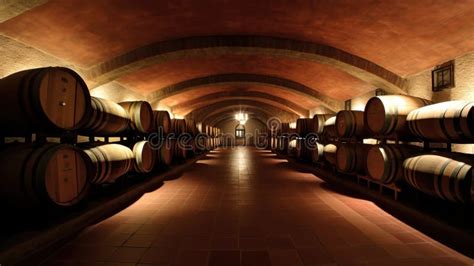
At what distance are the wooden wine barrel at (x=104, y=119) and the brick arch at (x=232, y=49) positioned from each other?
7.61ft

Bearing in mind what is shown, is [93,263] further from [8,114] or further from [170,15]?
[170,15]

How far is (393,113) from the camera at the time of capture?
14.5 ft

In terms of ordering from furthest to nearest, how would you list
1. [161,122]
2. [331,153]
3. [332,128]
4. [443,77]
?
1. [161,122]
2. [332,128]
3. [331,153]
4. [443,77]

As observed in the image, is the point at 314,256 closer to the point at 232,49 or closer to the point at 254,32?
the point at 254,32

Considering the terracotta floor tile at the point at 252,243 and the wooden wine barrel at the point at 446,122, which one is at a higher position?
the wooden wine barrel at the point at 446,122

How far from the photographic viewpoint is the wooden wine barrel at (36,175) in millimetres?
2615

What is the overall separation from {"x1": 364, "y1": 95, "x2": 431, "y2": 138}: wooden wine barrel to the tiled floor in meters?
1.34

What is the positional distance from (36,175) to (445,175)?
4492mm

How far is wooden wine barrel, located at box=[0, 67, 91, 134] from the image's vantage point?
2.77m

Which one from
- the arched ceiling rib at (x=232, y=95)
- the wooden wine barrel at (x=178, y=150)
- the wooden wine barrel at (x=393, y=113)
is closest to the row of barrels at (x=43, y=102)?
the wooden wine barrel at (x=393, y=113)

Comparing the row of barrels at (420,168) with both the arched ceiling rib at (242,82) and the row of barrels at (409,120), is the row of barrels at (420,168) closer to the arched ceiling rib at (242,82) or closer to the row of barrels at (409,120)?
the row of barrels at (409,120)

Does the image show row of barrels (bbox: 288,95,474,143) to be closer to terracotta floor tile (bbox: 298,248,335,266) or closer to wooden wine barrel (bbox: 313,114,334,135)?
wooden wine barrel (bbox: 313,114,334,135)

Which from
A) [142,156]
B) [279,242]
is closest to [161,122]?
[142,156]

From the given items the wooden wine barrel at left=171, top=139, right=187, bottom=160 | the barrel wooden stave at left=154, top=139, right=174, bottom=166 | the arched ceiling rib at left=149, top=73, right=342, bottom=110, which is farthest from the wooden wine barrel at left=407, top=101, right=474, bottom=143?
the arched ceiling rib at left=149, top=73, right=342, bottom=110
